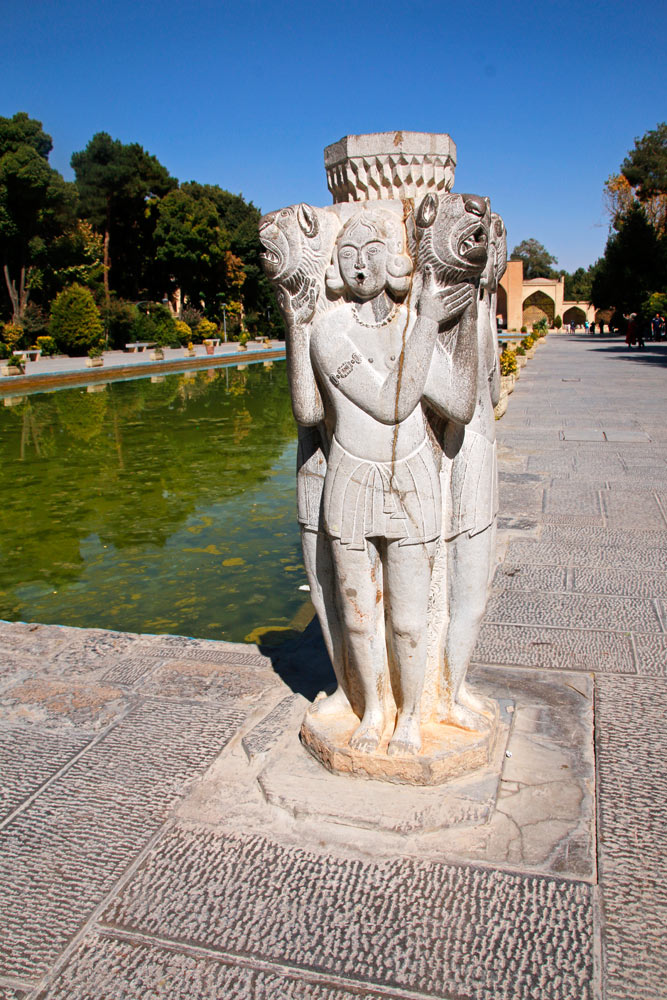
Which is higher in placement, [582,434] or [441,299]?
[441,299]

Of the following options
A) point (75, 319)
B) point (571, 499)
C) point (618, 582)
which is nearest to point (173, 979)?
point (618, 582)

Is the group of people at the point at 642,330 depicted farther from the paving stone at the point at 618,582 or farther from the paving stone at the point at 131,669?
the paving stone at the point at 131,669

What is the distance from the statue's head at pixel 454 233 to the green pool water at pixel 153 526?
114 inches

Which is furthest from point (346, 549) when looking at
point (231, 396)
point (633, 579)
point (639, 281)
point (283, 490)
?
point (639, 281)

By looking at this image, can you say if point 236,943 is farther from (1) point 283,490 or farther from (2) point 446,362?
(1) point 283,490

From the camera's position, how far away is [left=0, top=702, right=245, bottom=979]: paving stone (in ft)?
6.79

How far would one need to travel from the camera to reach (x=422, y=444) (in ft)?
7.63

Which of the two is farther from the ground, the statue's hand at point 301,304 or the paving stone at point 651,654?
the statue's hand at point 301,304

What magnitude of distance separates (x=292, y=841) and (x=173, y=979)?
21.1 inches

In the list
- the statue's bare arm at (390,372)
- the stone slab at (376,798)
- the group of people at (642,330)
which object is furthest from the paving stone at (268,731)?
the group of people at (642,330)

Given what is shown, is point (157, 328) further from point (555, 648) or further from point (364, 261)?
point (364, 261)

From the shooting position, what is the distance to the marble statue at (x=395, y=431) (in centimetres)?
223

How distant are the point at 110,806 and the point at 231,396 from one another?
1531 centimetres

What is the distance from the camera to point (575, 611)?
13.1 ft
